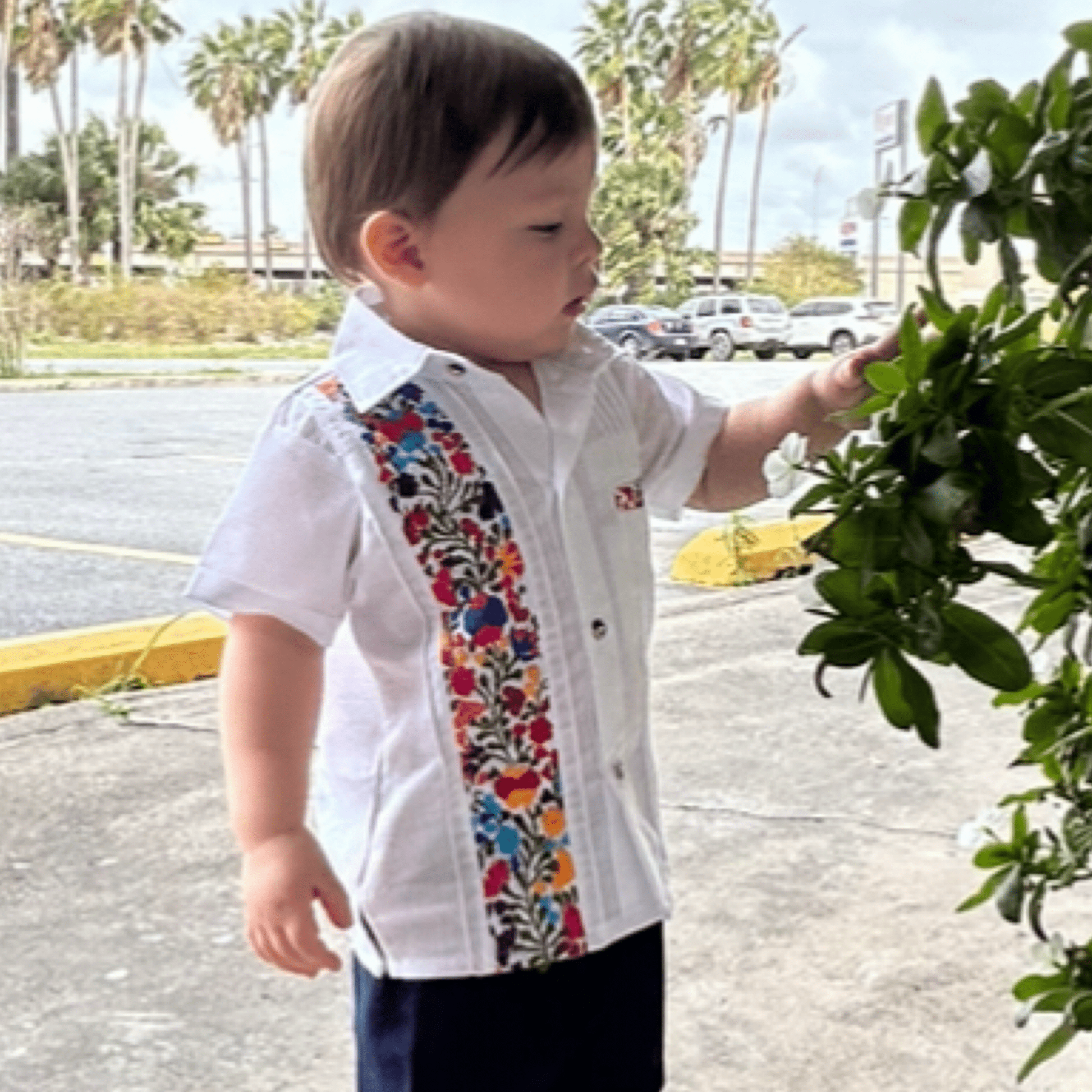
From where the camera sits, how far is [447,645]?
95cm

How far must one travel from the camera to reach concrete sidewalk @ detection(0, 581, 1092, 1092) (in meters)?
1.47

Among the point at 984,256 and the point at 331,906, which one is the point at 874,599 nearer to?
the point at 984,256

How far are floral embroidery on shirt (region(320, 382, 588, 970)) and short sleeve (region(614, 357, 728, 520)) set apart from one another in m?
0.17

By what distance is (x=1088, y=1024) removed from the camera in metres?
0.82

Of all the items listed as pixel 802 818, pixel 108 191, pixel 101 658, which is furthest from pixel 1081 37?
pixel 108 191

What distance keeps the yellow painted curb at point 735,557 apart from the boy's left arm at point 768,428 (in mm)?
2597

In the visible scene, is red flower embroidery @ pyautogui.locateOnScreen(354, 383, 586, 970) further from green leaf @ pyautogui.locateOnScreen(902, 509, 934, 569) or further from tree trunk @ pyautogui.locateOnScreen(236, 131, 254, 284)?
tree trunk @ pyautogui.locateOnScreen(236, 131, 254, 284)

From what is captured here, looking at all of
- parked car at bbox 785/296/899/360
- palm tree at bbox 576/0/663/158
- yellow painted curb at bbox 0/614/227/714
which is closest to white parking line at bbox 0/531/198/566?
yellow painted curb at bbox 0/614/227/714

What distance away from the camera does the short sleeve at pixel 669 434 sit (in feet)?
3.65

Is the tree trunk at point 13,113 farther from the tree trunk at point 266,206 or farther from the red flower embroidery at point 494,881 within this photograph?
the red flower embroidery at point 494,881

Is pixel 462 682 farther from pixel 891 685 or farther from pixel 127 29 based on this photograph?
pixel 127 29

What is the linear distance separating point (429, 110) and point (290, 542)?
9.7 inches

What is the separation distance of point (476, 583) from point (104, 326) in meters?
6.47

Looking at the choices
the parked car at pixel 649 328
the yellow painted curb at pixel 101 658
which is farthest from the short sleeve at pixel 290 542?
the parked car at pixel 649 328
